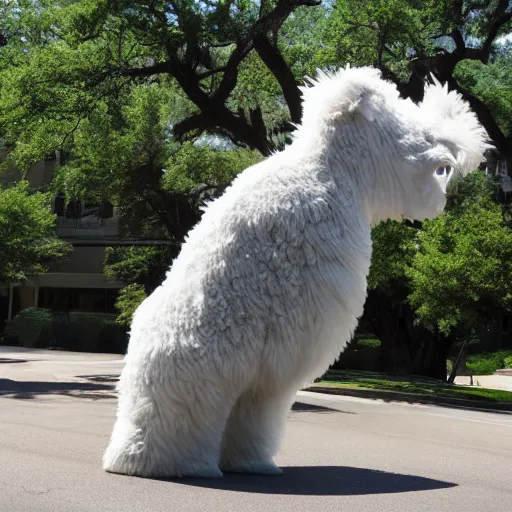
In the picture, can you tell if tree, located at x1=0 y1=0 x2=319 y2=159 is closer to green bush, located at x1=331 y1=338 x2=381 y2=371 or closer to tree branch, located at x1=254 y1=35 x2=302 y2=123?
tree branch, located at x1=254 y1=35 x2=302 y2=123

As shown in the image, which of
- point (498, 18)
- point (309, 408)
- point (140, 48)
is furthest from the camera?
point (498, 18)

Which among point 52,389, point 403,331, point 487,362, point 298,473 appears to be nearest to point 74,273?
point 487,362

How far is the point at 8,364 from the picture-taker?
77.6ft

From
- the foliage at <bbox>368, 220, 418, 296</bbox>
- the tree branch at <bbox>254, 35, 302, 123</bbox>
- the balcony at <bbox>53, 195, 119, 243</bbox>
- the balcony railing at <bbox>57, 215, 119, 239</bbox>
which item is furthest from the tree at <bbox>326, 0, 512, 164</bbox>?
the balcony railing at <bbox>57, 215, 119, 239</bbox>

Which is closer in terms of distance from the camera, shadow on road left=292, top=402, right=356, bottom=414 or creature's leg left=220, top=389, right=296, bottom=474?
creature's leg left=220, top=389, right=296, bottom=474

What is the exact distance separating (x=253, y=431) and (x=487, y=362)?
30.2 metres

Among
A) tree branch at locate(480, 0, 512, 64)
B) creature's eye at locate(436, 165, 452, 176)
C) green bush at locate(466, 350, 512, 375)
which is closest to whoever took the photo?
creature's eye at locate(436, 165, 452, 176)

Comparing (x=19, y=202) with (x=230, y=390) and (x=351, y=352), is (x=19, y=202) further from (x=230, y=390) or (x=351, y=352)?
(x=230, y=390)

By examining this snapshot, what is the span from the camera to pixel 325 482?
16.6 ft

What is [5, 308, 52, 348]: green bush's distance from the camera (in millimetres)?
38312

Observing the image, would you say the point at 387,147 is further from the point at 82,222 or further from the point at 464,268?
the point at 82,222

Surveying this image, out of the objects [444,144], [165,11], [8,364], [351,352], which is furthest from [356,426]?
[351,352]

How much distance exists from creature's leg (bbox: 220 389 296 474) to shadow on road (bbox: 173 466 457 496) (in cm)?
10

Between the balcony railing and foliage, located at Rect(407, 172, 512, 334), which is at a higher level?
the balcony railing
